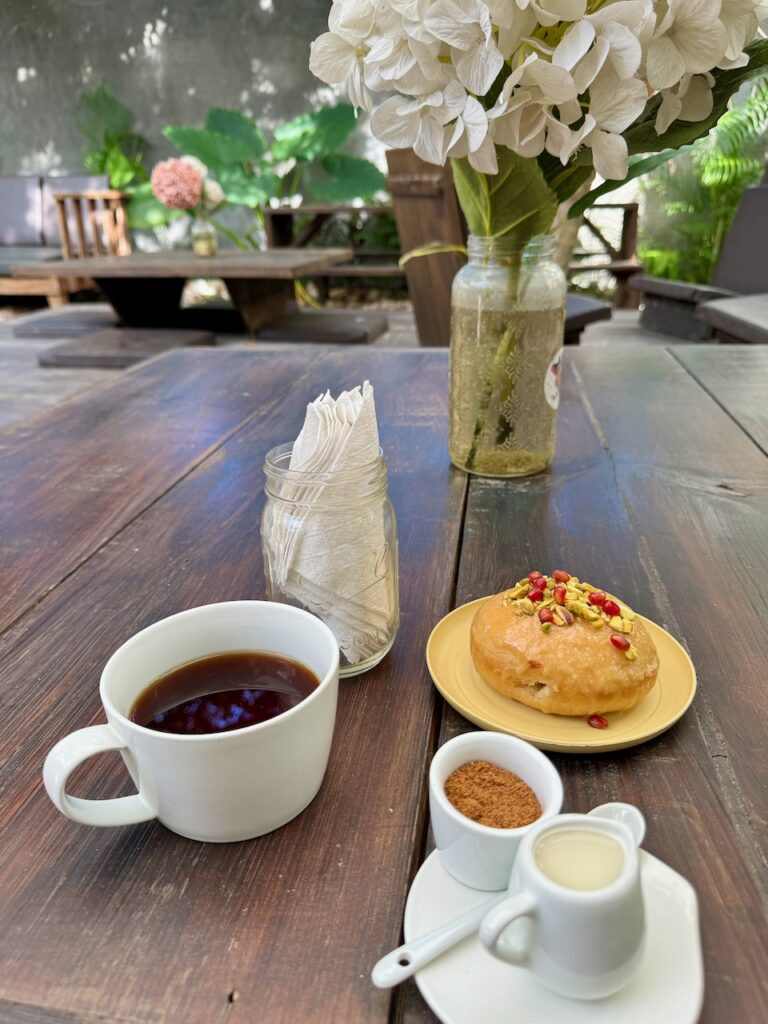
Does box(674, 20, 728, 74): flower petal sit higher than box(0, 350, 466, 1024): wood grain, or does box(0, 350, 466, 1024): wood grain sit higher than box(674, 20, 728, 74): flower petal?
box(674, 20, 728, 74): flower petal

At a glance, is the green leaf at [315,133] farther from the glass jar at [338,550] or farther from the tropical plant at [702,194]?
the glass jar at [338,550]

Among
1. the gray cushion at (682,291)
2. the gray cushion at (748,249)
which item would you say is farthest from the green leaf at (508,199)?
the gray cushion at (748,249)

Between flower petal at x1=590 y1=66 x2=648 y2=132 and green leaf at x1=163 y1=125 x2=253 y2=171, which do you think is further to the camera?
green leaf at x1=163 y1=125 x2=253 y2=171

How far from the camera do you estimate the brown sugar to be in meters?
0.40

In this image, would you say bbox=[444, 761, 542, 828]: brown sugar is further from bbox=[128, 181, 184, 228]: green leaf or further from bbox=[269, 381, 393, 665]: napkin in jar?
bbox=[128, 181, 184, 228]: green leaf

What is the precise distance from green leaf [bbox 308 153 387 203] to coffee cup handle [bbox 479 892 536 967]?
6.05 metres

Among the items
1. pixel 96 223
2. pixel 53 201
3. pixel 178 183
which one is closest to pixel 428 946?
pixel 178 183

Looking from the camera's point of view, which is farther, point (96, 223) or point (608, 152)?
point (96, 223)

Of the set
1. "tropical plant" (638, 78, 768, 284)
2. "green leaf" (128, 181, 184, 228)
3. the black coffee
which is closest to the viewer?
the black coffee

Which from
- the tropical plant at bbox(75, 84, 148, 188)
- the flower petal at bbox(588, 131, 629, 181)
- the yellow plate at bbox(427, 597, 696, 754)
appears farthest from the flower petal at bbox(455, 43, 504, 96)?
the tropical plant at bbox(75, 84, 148, 188)

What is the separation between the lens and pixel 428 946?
0.35 meters

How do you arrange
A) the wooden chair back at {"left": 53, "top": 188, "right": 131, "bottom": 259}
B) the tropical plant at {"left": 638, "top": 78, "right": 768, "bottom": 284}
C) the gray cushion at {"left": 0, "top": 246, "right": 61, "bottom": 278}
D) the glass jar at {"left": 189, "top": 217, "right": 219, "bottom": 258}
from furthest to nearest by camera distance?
the gray cushion at {"left": 0, "top": 246, "right": 61, "bottom": 278} < the wooden chair back at {"left": 53, "top": 188, "right": 131, "bottom": 259} < the tropical plant at {"left": 638, "top": 78, "right": 768, "bottom": 284} < the glass jar at {"left": 189, "top": 217, "right": 219, "bottom": 258}

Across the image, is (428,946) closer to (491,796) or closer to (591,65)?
(491,796)

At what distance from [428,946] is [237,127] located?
6.43m
